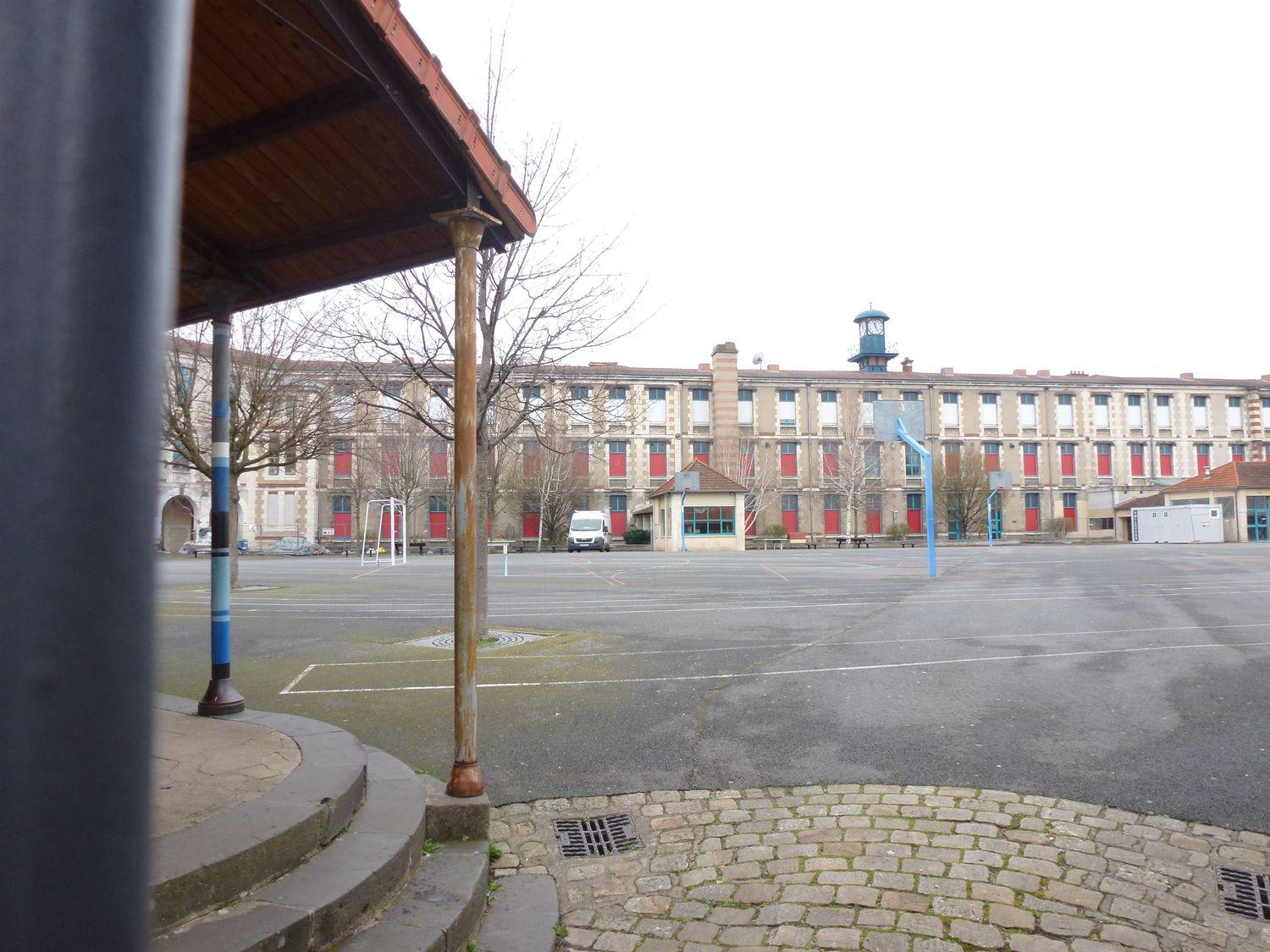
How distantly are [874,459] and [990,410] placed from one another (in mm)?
10577

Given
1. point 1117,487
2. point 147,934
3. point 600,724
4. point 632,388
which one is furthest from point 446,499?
point 147,934

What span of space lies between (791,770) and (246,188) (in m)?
5.01

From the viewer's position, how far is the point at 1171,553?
32.7 metres

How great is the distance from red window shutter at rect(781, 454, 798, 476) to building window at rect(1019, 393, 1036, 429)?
1797 cm

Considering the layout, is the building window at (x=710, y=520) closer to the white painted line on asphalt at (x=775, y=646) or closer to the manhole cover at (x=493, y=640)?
the manhole cover at (x=493, y=640)

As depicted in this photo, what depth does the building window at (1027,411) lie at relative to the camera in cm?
6519

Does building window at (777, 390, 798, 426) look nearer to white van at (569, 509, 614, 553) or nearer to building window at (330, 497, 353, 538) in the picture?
white van at (569, 509, 614, 553)

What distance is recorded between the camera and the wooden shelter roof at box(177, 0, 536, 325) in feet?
12.8

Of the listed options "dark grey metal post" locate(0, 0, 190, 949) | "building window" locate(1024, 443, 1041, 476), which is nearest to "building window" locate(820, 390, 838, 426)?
"building window" locate(1024, 443, 1041, 476)

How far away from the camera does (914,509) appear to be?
63.5 metres

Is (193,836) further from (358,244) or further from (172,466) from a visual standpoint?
(172,466)

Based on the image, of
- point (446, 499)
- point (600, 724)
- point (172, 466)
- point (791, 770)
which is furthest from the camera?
point (446, 499)

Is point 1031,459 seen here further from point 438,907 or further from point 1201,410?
point 438,907

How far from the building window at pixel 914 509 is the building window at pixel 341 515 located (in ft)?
130
